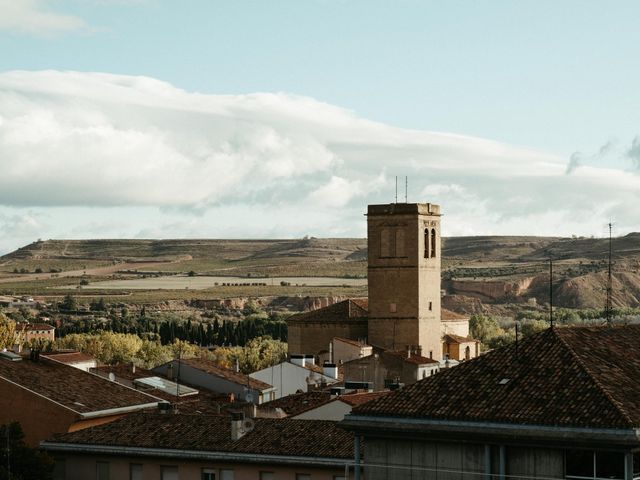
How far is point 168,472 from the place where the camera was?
37.1 metres

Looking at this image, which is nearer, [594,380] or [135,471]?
[594,380]

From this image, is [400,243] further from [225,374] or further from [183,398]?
[183,398]

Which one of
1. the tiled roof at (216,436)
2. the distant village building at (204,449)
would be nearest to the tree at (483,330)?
the tiled roof at (216,436)

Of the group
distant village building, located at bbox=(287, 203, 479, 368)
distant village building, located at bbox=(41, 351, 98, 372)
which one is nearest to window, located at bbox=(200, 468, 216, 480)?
distant village building, located at bbox=(41, 351, 98, 372)

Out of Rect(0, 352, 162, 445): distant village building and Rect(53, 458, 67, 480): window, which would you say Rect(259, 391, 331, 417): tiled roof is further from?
Rect(53, 458, 67, 480): window

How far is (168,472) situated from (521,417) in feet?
47.8

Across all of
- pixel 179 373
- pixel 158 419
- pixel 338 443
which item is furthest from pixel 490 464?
pixel 179 373

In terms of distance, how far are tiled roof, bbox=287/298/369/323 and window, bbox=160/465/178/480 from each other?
59.8m

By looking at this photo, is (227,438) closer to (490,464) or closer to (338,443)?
(338,443)

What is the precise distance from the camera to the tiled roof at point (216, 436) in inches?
1390

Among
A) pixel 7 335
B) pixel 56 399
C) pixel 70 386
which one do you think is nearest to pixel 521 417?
pixel 56 399

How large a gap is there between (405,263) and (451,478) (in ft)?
244

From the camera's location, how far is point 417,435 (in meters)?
25.9

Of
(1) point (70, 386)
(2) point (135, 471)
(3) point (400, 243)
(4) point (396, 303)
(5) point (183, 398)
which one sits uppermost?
(3) point (400, 243)
